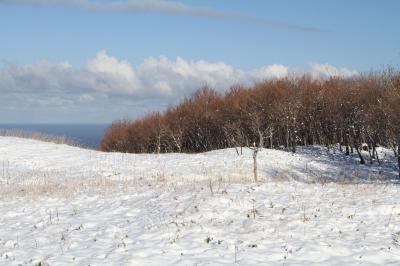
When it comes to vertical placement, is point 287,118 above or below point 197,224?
above

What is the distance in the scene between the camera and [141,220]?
15281mm

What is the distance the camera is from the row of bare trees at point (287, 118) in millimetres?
53906

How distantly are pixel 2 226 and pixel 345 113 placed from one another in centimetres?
5196

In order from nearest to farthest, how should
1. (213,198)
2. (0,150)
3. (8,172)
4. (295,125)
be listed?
(213,198) → (8,172) → (0,150) → (295,125)

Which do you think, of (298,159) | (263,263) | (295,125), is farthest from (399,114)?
(263,263)

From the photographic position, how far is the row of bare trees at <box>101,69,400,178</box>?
2122 inches

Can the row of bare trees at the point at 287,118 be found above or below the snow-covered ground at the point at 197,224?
above

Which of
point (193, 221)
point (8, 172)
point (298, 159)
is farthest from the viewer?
point (298, 159)

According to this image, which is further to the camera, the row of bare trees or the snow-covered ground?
the row of bare trees

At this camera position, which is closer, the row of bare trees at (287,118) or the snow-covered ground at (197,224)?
the snow-covered ground at (197,224)

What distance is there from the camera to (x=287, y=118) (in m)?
64.1

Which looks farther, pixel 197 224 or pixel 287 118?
pixel 287 118

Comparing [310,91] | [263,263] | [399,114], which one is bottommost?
[263,263]

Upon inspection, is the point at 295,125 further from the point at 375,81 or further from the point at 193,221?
the point at 193,221
